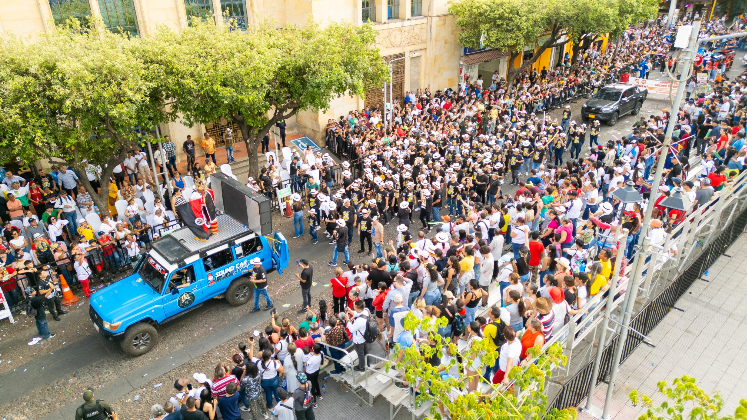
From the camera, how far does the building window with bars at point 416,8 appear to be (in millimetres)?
26219

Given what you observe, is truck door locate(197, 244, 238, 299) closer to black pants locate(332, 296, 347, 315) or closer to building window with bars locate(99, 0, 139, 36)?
black pants locate(332, 296, 347, 315)

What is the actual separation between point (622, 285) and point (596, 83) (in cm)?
2438

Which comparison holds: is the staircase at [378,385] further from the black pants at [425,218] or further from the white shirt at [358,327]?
the black pants at [425,218]

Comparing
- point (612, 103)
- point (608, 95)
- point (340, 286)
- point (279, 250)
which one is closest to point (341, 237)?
point (279, 250)

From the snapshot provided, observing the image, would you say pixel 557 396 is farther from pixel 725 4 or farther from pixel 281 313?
pixel 725 4

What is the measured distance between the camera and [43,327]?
38.1 feet

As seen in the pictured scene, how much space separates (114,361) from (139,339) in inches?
29.4

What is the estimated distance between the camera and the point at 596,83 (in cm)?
3073

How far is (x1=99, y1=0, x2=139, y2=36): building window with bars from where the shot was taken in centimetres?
1812

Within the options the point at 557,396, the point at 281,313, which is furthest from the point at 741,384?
the point at 281,313

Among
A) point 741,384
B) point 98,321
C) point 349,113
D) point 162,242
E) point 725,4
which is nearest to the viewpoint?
point 741,384

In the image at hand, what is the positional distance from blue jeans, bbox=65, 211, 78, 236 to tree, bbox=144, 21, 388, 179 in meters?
4.31

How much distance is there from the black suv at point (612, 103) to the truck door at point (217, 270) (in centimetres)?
2056

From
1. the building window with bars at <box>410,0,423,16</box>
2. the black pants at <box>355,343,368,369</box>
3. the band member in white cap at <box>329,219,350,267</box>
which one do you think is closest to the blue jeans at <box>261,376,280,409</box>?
the black pants at <box>355,343,368,369</box>
